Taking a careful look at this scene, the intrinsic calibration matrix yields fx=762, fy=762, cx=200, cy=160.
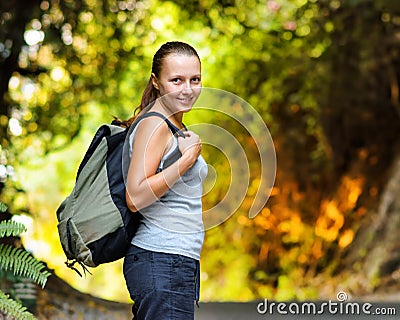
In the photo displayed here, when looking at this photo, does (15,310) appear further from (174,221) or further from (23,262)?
(174,221)

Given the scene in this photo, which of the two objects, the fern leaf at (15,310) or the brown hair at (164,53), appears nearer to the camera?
the brown hair at (164,53)

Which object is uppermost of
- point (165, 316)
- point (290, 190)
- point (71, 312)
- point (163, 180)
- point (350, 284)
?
point (290, 190)

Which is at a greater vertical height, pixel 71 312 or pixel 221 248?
pixel 221 248

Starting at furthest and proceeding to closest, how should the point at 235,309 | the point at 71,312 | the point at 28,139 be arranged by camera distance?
the point at 28,139
the point at 235,309
the point at 71,312

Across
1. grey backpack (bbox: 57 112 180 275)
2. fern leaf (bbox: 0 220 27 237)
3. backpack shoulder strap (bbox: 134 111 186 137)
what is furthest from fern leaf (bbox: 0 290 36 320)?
backpack shoulder strap (bbox: 134 111 186 137)

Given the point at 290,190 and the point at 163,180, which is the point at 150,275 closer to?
the point at 163,180

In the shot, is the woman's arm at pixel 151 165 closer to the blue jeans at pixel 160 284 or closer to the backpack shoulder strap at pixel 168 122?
the backpack shoulder strap at pixel 168 122

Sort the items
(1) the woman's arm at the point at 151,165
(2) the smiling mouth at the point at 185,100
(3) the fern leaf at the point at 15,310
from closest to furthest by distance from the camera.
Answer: (1) the woman's arm at the point at 151,165 → (2) the smiling mouth at the point at 185,100 → (3) the fern leaf at the point at 15,310

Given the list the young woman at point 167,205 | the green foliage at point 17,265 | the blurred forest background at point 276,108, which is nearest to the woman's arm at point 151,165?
the young woman at point 167,205

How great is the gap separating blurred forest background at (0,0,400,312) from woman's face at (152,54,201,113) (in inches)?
128

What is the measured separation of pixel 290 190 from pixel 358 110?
1.09 metres

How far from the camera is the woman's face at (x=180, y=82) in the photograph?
2.29 meters

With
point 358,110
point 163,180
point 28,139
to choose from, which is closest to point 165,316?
point 163,180

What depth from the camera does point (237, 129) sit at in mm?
7695
